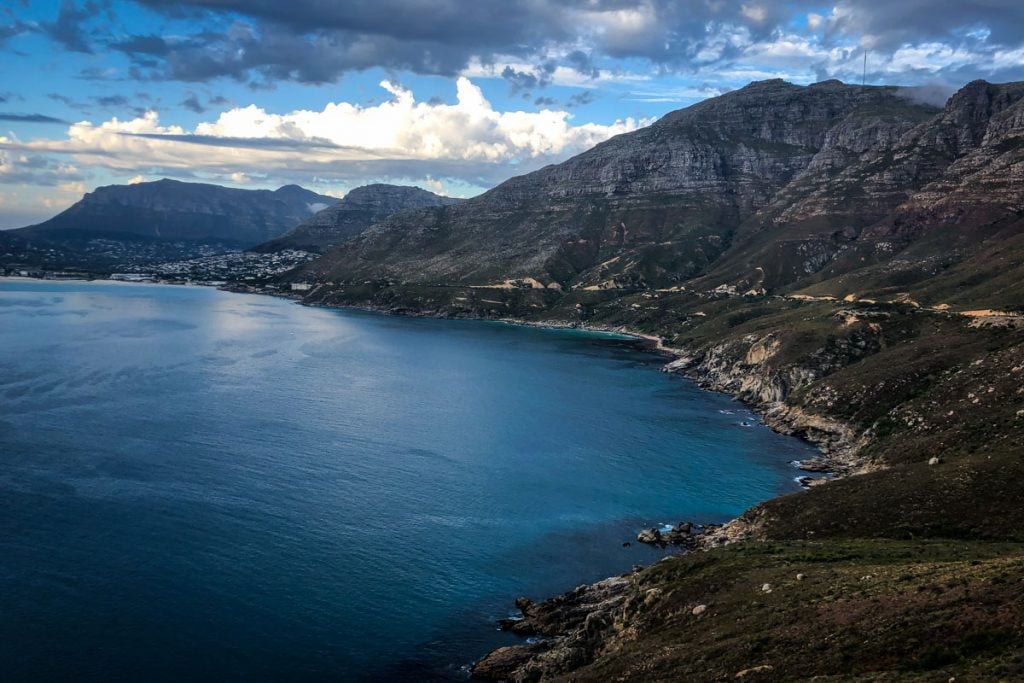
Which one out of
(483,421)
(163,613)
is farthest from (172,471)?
(483,421)

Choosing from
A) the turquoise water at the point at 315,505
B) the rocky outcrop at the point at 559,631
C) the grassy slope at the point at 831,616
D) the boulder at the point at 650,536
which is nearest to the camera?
the grassy slope at the point at 831,616

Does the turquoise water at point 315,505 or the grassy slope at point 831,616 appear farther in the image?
the turquoise water at point 315,505

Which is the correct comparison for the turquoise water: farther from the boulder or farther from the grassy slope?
the grassy slope

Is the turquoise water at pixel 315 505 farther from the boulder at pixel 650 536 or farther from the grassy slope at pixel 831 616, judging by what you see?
the grassy slope at pixel 831 616

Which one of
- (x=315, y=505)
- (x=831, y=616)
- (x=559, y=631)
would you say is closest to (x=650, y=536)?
(x=559, y=631)

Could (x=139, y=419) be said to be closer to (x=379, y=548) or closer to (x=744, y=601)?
(x=379, y=548)

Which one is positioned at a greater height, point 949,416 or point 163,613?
point 949,416

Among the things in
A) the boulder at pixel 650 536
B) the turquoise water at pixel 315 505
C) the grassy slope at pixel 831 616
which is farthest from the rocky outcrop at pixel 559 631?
the boulder at pixel 650 536

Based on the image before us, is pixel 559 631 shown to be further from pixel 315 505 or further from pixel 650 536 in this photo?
pixel 315 505
